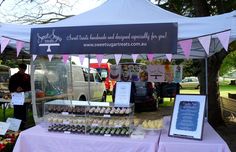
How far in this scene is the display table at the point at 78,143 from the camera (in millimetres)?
4250

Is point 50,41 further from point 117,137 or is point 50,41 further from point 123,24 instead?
point 117,137

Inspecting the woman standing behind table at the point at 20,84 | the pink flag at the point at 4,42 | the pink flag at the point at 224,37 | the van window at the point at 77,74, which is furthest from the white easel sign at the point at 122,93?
the van window at the point at 77,74

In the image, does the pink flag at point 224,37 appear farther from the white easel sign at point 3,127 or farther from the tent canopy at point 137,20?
the white easel sign at point 3,127

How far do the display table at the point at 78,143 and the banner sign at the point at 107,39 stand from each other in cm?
109

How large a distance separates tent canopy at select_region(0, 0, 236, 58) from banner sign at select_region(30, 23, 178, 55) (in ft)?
0.65

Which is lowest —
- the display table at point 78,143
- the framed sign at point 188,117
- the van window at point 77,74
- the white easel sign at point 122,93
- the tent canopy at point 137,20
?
the display table at point 78,143

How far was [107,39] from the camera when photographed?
177 inches

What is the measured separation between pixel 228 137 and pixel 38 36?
6.13 m

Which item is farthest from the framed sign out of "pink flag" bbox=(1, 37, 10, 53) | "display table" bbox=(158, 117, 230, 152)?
"pink flag" bbox=(1, 37, 10, 53)

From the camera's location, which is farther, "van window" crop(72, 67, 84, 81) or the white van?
"van window" crop(72, 67, 84, 81)

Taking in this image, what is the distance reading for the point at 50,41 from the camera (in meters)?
4.70

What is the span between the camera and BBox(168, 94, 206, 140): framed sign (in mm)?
4418

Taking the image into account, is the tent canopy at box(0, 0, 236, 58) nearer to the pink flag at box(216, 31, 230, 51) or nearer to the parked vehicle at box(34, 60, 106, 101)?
the pink flag at box(216, 31, 230, 51)

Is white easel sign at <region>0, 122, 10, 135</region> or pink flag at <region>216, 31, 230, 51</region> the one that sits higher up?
pink flag at <region>216, 31, 230, 51</region>
